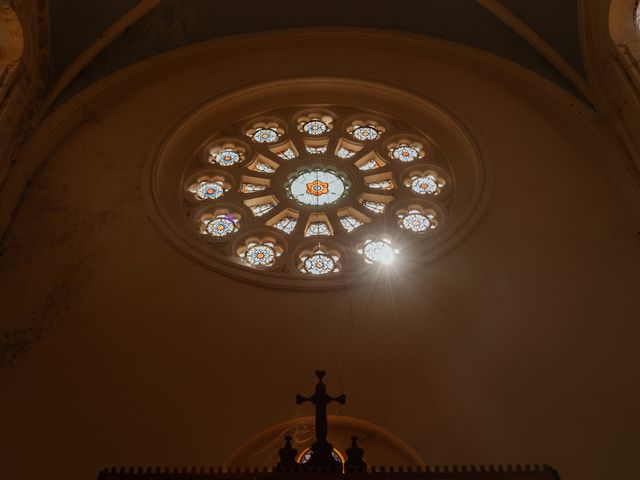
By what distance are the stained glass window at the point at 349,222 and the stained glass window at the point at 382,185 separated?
494 millimetres

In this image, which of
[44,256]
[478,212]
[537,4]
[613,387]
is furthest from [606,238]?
[44,256]

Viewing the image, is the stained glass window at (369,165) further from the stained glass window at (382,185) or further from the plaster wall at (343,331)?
the plaster wall at (343,331)

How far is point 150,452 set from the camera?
18.4ft

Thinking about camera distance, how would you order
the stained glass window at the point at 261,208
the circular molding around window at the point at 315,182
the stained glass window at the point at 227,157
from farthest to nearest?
the stained glass window at the point at 227,157
the stained glass window at the point at 261,208
the circular molding around window at the point at 315,182

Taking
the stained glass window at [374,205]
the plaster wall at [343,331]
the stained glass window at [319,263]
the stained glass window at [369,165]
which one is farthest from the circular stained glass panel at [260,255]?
the stained glass window at [369,165]

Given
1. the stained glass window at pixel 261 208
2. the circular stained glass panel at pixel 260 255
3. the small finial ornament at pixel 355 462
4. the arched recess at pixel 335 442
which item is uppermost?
the stained glass window at pixel 261 208

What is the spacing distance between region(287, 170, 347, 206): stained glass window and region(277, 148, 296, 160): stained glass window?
1.23ft

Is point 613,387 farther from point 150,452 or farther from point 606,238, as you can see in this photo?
point 150,452

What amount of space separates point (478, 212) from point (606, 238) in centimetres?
116

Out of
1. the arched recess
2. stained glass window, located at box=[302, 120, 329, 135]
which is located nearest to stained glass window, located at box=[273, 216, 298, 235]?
stained glass window, located at box=[302, 120, 329, 135]

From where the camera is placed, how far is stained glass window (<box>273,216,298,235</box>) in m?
7.95

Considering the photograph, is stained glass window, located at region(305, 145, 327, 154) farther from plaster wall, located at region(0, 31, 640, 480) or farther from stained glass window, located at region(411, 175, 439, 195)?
plaster wall, located at region(0, 31, 640, 480)

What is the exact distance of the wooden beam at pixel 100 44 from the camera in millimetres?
8461

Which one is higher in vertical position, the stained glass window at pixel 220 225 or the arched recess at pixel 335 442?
the stained glass window at pixel 220 225
